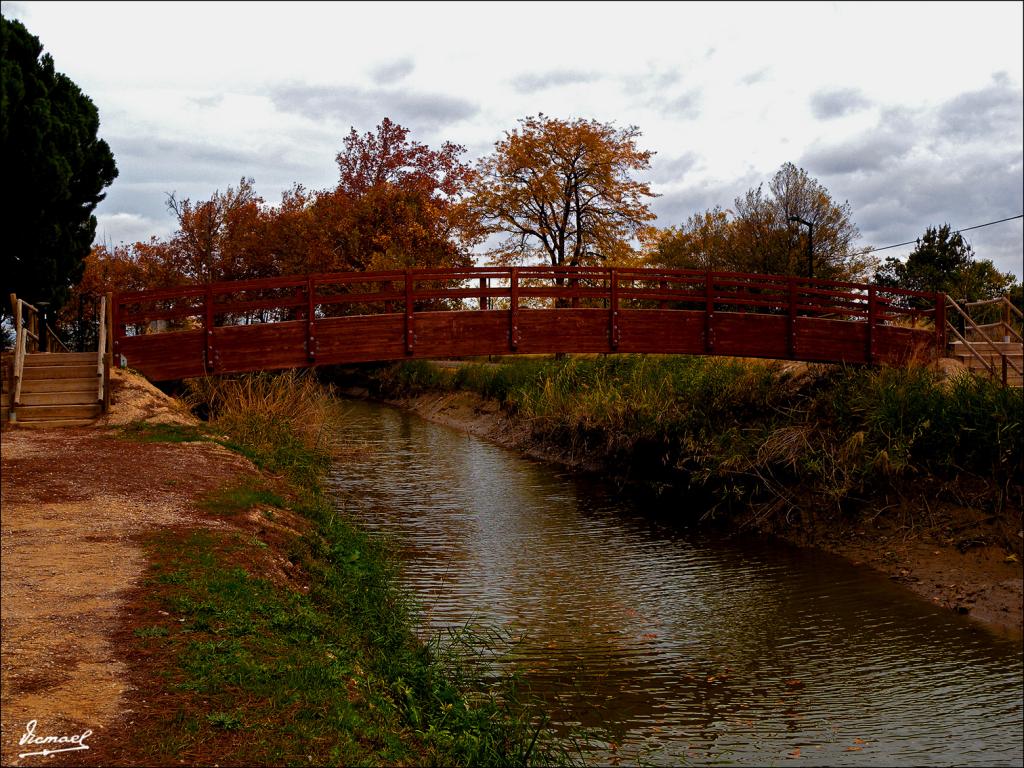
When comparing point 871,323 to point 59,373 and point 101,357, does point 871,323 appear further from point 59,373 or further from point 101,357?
point 59,373

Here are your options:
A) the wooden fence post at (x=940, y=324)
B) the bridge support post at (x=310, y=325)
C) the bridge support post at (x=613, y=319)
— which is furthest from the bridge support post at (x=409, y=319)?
the wooden fence post at (x=940, y=324)

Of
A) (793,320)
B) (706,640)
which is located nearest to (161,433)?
(706,640)

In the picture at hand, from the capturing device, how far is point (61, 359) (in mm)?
17219

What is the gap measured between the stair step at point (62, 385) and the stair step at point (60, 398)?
0.08 meters

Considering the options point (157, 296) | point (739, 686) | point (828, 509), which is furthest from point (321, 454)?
point (739, 686)

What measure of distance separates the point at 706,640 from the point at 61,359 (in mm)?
13052

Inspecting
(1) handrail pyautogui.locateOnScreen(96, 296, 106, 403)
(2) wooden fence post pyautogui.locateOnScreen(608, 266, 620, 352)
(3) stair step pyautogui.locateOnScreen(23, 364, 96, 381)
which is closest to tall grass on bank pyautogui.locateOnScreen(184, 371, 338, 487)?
(1) handrail pyautogui.locateOnScreen(96, 296, 106, 403)

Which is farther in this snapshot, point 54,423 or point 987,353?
point 987,353

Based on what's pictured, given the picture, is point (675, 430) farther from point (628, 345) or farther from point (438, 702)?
point (438, 702)

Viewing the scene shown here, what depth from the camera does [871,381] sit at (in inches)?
670

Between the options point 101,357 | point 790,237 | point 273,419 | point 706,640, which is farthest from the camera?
point 790,237

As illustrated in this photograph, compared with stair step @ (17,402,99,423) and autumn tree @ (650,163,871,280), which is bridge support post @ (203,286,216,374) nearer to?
stair step @ (17,402,99,423)

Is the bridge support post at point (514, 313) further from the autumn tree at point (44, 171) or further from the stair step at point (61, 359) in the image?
the autumn tree at point (44, 171)

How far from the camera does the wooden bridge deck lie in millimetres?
17281
